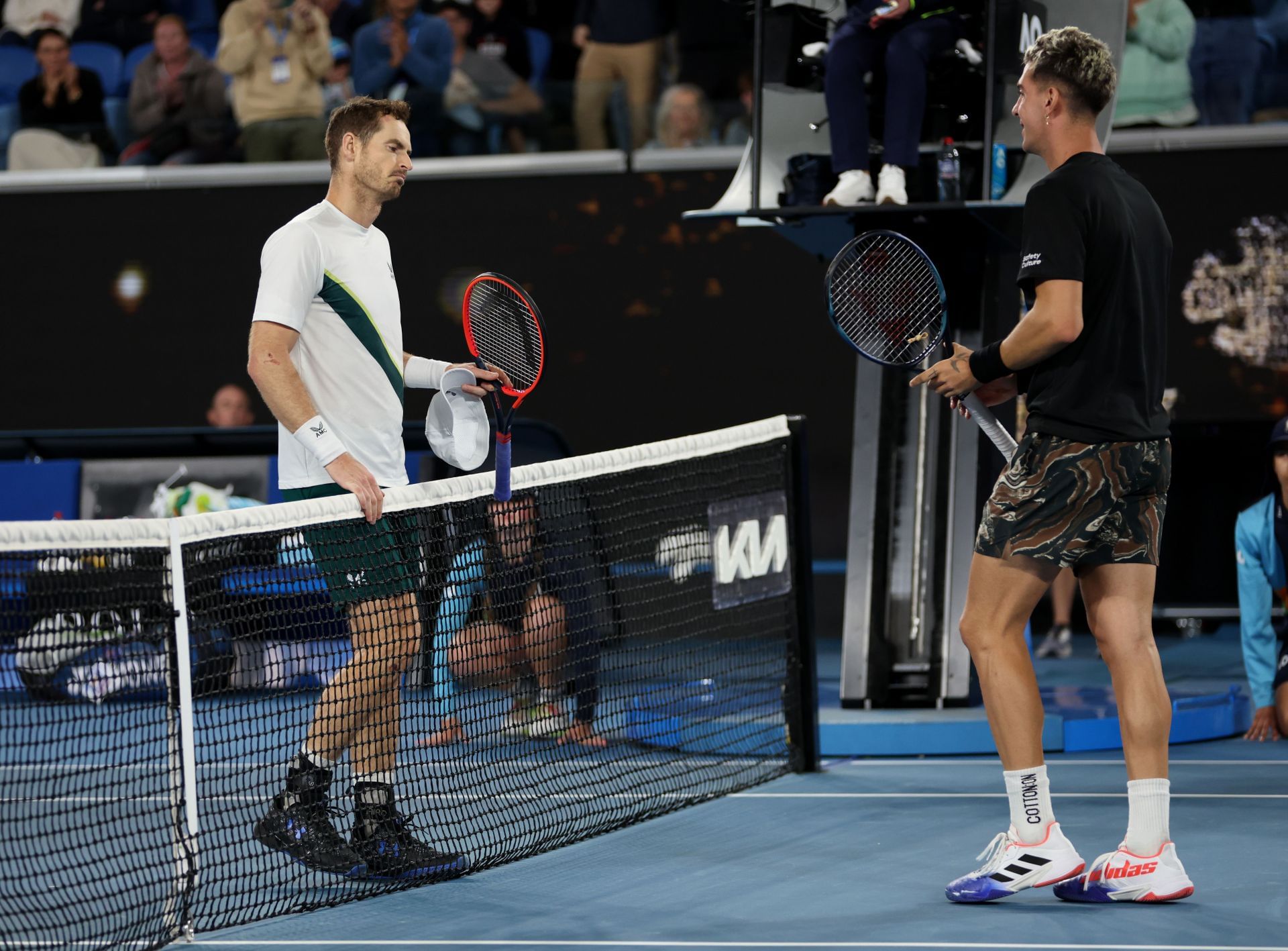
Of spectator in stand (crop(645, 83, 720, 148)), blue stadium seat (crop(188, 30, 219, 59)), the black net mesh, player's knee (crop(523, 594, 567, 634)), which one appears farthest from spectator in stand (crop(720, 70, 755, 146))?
player's knee (crop(523, 594, 567, 634))

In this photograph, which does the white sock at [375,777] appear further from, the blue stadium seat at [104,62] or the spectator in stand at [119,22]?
the spectator in stand at [119,22]

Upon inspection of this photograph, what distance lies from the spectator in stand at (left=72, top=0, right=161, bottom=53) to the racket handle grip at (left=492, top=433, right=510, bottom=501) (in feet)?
32.4

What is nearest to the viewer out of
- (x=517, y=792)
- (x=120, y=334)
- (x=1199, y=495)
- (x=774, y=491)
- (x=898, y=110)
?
(x=517, y=792)

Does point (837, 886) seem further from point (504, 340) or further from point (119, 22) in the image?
point (119, 22)

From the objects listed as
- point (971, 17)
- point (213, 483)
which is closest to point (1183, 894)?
point (971, 17)

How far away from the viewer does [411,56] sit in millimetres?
12055

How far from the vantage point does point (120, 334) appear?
42.0ft

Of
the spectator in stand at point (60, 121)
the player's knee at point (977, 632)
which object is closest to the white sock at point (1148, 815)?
the player's knee at point (977, 632)

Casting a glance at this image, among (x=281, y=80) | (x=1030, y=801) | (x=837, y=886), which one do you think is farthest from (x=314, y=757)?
(x=281, y=80)

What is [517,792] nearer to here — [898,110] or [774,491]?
[774,491]

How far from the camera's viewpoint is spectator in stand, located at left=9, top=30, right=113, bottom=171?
41.2ft

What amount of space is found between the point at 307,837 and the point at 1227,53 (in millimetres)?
8804

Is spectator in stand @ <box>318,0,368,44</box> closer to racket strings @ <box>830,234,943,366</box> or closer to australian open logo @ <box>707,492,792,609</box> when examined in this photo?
australian open logo @ <box>707,492,792,609</box>

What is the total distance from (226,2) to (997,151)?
851 cm
